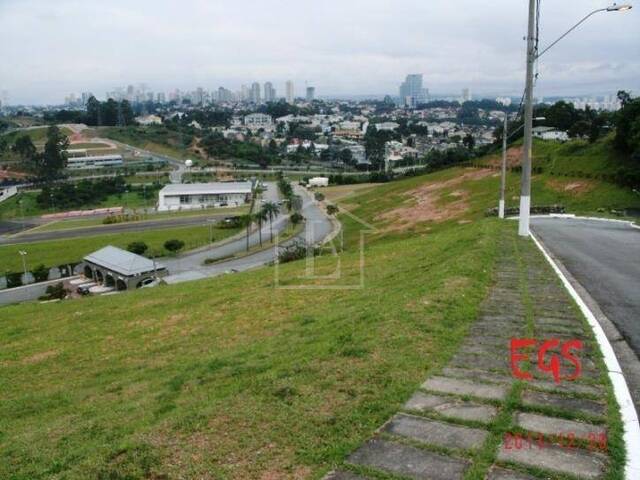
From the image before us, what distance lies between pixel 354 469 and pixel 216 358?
190 inches

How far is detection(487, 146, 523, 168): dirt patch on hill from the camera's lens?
51053 millimetres

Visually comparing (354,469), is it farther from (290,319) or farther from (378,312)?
(290,319)

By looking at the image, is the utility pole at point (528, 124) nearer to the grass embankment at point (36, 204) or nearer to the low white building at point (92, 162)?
the grass embankment at point (36, 204)

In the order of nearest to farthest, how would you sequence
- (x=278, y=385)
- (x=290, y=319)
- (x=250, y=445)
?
(x=250, y=445) → (x=278, y=385) → (x=290, y=319)

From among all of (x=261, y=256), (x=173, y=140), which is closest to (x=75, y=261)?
(x=261, y=256)

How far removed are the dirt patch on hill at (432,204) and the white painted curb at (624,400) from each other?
28.1 metres

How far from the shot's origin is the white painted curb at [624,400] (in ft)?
13.7

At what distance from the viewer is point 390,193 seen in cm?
5831

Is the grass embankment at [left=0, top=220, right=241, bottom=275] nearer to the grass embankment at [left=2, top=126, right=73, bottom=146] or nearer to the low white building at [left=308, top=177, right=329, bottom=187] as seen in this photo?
the low white building at [left=308, top=177, right=329, bottom=187]

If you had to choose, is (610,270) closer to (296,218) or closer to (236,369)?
(236,369)

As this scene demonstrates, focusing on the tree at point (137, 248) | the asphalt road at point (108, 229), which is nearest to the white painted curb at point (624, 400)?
the tree at point (137, 248)

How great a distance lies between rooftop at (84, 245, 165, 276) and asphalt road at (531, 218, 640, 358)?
2270 centimetres

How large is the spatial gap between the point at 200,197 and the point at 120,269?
44765 mm

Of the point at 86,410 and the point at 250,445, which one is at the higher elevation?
the point at 250,445
